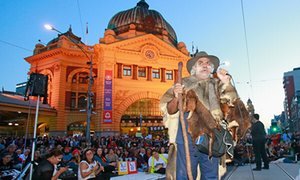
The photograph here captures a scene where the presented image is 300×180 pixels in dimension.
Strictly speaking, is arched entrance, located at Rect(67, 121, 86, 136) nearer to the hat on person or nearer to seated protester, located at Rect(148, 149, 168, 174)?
seated protester, located at Rect(148, 149, 168, 174)

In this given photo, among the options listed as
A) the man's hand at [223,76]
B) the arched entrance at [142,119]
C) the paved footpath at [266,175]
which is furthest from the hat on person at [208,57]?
the arched entrance at [142,119]

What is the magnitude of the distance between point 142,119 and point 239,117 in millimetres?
30085

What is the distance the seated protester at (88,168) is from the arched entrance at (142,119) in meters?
24.8

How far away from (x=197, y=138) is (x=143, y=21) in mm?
38830

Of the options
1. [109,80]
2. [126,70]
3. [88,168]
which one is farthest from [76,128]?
[88,168]

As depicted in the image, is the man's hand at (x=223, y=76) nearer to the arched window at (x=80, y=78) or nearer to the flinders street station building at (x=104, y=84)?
the flinders street station building at (x=104, y=84)

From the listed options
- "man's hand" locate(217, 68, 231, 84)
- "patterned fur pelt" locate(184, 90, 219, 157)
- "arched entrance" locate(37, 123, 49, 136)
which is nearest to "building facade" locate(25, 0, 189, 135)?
"arched entrance" locate(37, 123, 49, 136)

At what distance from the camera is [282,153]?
1478cm

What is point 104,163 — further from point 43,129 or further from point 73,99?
point 43,129

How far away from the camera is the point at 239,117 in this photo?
10.6 feet

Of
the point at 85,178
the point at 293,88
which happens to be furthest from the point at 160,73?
the point at 293,88

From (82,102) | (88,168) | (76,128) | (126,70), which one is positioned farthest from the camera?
(126,70)

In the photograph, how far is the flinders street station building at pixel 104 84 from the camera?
1207 inches

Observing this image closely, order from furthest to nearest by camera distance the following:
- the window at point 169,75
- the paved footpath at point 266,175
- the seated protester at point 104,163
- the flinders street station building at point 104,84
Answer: the window at point 169,75 → the flinders street station building at point 104,84 → the seated protester at point 104,163 → the paved footpath at point 266,175
